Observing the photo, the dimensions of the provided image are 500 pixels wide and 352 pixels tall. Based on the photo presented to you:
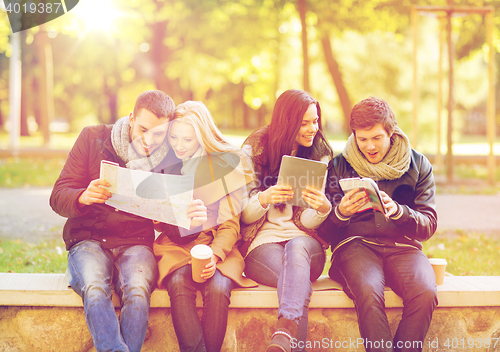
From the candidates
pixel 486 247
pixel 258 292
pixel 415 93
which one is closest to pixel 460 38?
pixel 415 93

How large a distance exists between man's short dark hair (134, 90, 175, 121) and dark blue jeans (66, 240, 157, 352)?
87 cm

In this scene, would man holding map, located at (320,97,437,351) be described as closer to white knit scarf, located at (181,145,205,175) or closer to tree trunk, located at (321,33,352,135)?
white knit scarf, located at (181,145,205,175)

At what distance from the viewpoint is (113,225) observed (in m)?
3.04

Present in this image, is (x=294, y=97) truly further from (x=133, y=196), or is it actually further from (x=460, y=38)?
(x=460, y=38)

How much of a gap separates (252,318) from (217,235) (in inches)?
21.8

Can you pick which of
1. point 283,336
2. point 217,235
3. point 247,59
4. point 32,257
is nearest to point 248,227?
point 217,235

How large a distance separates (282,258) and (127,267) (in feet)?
3.08

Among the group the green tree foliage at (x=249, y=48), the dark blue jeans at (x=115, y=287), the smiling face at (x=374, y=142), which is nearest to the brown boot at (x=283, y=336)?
the dark blue jeans at (x=115, y=287)

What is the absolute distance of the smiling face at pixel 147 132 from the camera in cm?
313

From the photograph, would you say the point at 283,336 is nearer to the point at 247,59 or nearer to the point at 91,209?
the point at 91,209

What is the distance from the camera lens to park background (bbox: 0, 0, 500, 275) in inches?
221

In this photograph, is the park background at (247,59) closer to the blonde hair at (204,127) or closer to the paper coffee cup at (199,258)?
the blonde hair at (204,127)

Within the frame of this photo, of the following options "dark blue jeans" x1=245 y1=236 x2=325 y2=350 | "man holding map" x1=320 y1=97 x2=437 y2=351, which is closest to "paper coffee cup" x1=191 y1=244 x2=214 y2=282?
"dark blue jeans" x1=245 y1=236 x2=325 y2=350

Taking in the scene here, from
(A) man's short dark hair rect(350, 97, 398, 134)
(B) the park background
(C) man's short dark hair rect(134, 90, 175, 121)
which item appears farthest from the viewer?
(B) the park background
